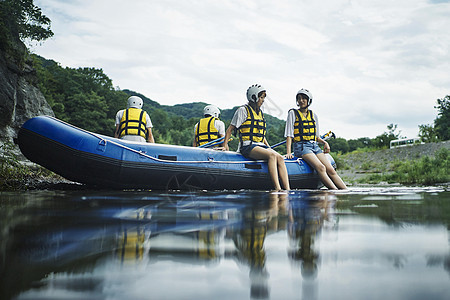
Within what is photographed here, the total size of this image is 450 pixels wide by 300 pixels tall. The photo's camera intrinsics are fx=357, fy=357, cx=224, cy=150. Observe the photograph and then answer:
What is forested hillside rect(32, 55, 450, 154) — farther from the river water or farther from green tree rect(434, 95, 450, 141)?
the river water

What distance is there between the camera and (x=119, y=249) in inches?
46.6

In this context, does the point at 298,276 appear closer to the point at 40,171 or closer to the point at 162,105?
the point at 40,171

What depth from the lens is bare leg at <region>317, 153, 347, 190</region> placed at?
675cm

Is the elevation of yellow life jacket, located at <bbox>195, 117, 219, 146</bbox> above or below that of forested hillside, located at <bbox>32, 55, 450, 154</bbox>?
below

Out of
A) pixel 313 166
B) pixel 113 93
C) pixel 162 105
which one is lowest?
pixel 313 166

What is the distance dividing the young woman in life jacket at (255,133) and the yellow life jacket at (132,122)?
1.66 m

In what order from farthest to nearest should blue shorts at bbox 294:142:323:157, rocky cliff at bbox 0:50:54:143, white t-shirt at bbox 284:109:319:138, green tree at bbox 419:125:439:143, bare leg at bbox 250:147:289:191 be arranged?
green tree at bbox 419:125:439:143 < rocky cliff at bbox 0:50:54:143 < blue shorts at bbox 294:142:323:157 < white t-shirt at bbox 284:109:319:138 < bare leg at bbox 250:147:289:191

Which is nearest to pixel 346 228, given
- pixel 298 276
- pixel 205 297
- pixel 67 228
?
pixel 298 276

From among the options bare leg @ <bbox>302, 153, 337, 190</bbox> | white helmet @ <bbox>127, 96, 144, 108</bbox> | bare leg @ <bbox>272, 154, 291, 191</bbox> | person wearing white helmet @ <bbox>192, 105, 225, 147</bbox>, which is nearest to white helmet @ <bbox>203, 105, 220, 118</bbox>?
person wearing white helmet @ <bbox>192, 105, 225, 147</bbox>

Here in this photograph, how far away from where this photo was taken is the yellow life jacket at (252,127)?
→ 629 centimetres

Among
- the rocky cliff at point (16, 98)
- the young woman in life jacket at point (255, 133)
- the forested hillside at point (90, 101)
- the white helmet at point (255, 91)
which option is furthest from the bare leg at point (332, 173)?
the forested hillside at point (90, 101)

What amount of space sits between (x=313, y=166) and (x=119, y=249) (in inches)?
238

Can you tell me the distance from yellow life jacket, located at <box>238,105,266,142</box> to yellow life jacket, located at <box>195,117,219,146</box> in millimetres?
1424

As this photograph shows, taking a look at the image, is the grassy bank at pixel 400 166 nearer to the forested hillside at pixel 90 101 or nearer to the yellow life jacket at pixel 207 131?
the yellow life jacket at pixel 207 131
